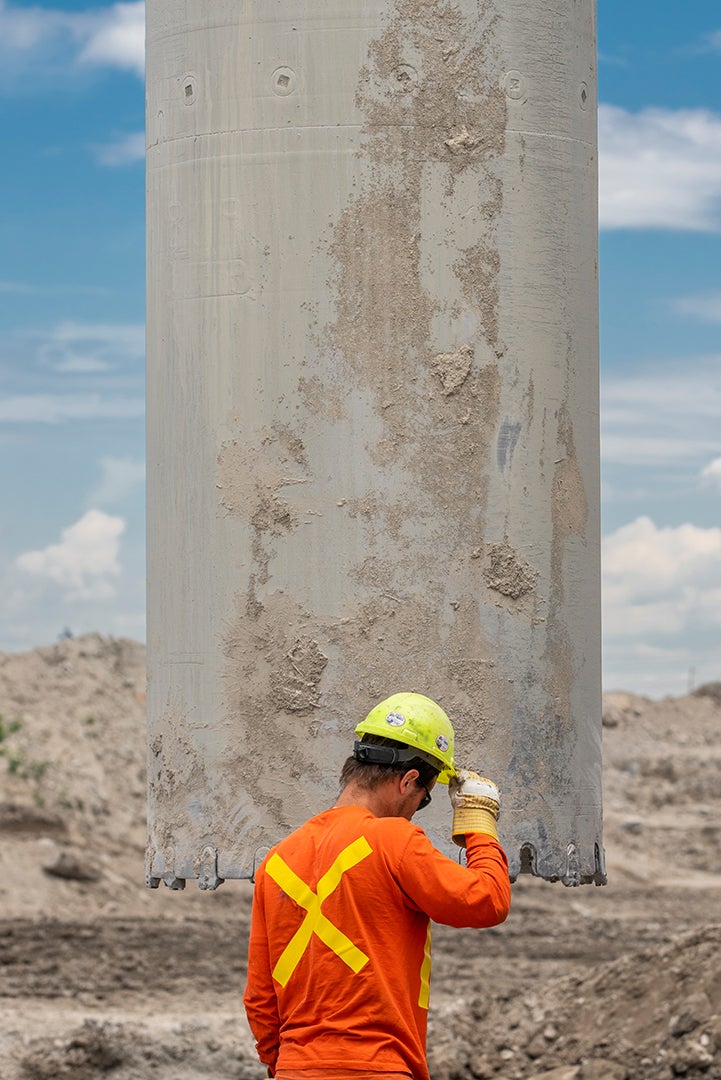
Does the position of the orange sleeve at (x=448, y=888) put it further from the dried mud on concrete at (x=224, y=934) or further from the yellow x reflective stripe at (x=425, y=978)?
the dried mud on concrete at (x=224, y=934)

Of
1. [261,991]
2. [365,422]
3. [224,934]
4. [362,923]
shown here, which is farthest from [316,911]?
[224,934]

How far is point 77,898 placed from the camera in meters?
19.4

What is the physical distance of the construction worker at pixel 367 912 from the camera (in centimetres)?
365

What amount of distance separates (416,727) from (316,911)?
530 millimetres

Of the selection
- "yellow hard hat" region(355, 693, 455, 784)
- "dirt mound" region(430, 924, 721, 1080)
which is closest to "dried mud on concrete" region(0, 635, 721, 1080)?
"dirt mound" region(430, 924, 721, 1080)

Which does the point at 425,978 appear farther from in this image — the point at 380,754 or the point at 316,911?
the point at 380,754

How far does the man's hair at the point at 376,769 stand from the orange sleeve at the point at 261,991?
35cm

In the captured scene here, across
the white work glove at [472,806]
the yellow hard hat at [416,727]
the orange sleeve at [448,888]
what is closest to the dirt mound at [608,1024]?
the white work glove at [472,806]

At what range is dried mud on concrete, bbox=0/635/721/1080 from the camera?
10.2 meters

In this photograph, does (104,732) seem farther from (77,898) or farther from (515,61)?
(515,61)

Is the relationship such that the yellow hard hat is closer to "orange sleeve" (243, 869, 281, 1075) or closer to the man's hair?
the man's hair

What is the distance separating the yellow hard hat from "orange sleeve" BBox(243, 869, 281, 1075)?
1.61 ft

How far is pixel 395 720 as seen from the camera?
153 inches

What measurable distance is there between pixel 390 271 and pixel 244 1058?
7.73m
